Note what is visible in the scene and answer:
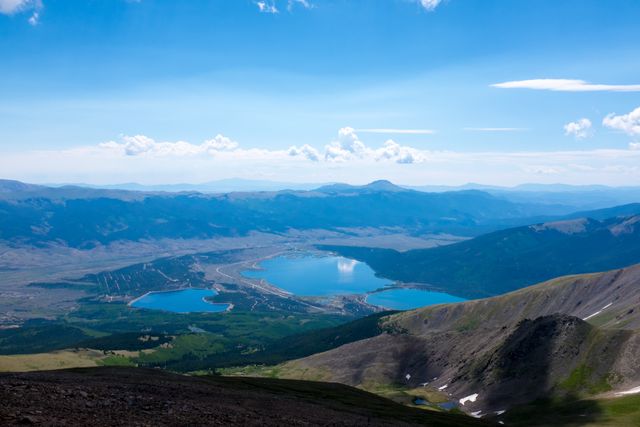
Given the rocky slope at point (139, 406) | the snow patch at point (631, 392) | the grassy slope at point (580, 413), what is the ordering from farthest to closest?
the snow patch at point (631, 392), the grassy slope at point (580, 413), the rocky slope at point (139, 406)

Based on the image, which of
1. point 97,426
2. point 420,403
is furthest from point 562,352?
point 97,426

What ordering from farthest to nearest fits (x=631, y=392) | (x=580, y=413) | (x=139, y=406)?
(x=631, y=392), (x=580, y=413), (x=139, y=406)

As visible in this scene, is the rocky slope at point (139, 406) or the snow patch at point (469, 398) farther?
the snow patch at point (469, 398)

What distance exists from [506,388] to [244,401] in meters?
119

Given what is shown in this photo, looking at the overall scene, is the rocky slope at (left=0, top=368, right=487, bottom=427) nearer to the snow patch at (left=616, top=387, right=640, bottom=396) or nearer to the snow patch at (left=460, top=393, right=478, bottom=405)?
the snow patch at (left=616, top=387, right=640, bottom=396)

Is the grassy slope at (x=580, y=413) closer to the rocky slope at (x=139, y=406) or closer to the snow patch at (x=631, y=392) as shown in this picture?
the snow patch at (x=631, y=392)

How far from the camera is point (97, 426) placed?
140 feet

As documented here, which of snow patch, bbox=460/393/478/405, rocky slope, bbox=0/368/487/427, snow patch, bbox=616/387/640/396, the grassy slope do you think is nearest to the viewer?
rocky slope, bbox=0/368/487/427

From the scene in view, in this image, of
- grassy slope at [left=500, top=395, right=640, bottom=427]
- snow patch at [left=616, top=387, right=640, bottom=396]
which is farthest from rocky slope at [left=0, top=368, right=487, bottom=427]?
snow patch at [left=616, top=387, right=640, bottom=396]

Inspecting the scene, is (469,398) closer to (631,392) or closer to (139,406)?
(631,392)

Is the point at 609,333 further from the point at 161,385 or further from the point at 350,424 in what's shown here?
the point at 161,385

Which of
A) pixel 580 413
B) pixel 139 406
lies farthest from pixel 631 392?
pixel 139 406

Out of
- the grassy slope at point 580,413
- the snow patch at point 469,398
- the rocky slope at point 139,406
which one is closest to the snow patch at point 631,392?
the grassy slope at point 580,413

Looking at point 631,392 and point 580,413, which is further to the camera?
point 631,392
